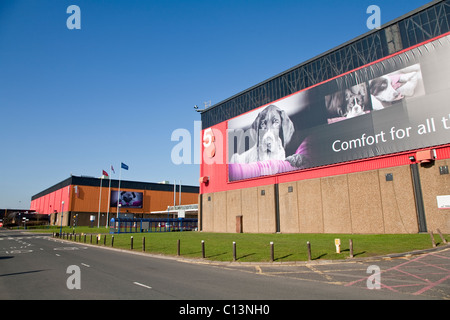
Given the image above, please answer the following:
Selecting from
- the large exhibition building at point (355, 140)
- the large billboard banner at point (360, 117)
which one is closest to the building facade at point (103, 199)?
the large exhibition building at point (355, 140)

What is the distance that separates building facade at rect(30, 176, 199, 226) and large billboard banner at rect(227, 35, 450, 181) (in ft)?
173

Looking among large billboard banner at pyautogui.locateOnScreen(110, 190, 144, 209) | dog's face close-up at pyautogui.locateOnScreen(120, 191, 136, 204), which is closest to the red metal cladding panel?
large billboard banner at pyautogui.locateOnScreen(110, 190, 144, 209)

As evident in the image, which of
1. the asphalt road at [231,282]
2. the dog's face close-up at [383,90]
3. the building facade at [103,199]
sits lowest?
the asphalt road at [231,282]

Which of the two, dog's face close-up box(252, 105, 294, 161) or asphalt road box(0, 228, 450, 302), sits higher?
dog's face close-up box(252, 105, 294, 161)

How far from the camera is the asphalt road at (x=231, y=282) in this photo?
8914 millimetres

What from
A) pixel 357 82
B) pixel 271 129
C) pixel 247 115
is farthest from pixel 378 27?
pixel 247 115

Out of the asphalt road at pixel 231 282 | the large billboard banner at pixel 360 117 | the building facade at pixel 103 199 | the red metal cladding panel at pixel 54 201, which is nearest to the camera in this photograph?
the asphalt road at pixel 231 282

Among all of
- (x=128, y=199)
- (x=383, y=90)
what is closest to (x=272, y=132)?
(x=383, y=90)

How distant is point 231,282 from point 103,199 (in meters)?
91.3

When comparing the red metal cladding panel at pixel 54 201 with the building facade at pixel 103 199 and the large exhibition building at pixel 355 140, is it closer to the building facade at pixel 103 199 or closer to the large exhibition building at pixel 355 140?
the building facade at pixel 103 199

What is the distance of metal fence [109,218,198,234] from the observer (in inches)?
2067

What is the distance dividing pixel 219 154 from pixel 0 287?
40590 millimetres

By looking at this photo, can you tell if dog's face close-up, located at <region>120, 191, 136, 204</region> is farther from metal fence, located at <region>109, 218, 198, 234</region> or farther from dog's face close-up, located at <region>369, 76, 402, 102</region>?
dog's face close-up, located at <region>369, 76, 402, 102</region>

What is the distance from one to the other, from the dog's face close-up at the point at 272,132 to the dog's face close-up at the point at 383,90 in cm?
1041
